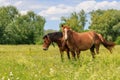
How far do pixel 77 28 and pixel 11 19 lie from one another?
72.4ft

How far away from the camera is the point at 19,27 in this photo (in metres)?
92.9

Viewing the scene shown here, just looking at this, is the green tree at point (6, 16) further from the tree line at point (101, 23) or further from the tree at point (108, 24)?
the tree at point (108, 24)

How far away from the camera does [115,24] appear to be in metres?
94.2

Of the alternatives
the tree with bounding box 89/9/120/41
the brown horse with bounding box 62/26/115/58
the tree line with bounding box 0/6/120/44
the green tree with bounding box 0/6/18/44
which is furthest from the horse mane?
the tree with bounding box 89/9/120/41

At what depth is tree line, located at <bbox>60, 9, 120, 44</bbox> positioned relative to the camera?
90.4 metres

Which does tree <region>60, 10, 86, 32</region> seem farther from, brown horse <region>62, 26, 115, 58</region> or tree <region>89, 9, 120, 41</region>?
brown horse <region>62, 26, 115, 58</region>

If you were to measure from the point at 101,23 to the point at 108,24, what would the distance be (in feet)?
7.91

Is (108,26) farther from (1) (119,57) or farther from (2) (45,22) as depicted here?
(1) (119,57)

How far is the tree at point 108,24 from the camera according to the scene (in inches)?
3540

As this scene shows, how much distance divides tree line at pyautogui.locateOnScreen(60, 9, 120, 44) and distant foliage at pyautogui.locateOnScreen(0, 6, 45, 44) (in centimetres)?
985

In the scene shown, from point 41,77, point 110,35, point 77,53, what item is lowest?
point 110,35

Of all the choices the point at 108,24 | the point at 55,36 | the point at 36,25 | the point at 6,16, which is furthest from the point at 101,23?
the point at 55,36

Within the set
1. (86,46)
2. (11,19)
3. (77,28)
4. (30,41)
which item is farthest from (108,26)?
(86,46)

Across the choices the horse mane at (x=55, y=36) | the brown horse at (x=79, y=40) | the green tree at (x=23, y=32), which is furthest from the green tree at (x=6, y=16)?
the brown horse at (x=79, y=40)
